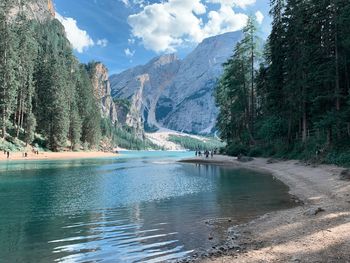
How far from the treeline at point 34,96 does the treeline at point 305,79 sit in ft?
144

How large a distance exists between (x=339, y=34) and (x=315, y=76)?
14.7 feet

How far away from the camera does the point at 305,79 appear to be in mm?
36125

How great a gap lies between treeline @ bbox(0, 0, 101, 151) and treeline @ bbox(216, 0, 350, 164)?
144 ft

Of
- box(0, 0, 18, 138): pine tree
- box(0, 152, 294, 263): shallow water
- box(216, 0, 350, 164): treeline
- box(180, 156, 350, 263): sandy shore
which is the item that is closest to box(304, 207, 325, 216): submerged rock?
box(180, 156, 350, 263): sandy shore

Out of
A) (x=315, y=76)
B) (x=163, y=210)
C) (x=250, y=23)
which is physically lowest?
(x=163, y=210)

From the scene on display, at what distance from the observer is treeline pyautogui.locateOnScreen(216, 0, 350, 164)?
3052 cm

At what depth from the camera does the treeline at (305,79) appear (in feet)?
100

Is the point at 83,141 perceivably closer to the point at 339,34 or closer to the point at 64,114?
the point at 64,114

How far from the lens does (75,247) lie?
9.75 m

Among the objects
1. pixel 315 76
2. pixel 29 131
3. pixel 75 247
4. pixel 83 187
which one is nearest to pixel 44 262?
pixel 75 247

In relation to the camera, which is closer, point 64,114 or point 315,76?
point 315,76

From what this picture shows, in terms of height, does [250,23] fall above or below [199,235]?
above

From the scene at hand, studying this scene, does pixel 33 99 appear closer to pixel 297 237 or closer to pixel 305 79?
pixel 305 79

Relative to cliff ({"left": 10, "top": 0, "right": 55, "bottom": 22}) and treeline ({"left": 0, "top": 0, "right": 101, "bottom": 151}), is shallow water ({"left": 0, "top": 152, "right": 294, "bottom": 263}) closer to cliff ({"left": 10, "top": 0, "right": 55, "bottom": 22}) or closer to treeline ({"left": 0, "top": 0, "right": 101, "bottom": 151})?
treeline ({"left": 0, "top": 0, "right": 101, "bottom": 151})
